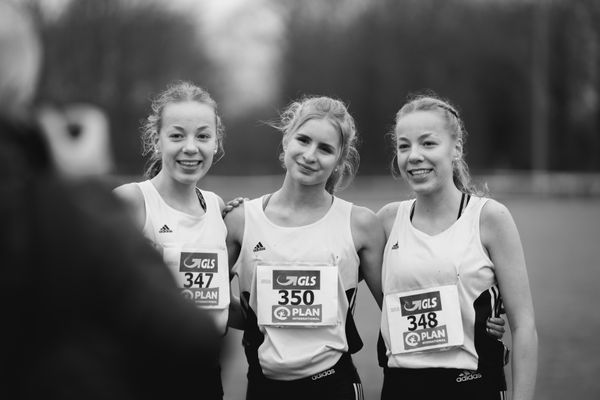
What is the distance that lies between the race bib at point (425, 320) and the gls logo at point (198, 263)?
827mm

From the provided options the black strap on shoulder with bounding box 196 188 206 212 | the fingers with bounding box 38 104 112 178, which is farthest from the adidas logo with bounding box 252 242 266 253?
the fingers with bounding box 38 104 112 178

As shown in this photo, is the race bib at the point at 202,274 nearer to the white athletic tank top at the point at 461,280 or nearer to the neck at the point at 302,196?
the neck at the point at 302,196

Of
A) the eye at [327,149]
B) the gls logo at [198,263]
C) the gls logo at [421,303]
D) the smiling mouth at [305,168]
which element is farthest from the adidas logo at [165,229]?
the gls logo at [421,303]

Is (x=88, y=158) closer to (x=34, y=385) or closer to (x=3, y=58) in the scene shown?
(x=3, y=58)

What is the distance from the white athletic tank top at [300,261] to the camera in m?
3.54

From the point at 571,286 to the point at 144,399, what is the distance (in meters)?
10.8

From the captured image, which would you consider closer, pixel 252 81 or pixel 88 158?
pixel 88 158

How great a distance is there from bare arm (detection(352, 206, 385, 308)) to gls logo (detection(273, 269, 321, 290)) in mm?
277

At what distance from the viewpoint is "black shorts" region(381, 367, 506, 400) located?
3.34 metres

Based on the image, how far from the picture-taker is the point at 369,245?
3771 mm

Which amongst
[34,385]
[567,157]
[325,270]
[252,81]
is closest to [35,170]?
[34,385]

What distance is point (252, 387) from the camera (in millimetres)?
3625

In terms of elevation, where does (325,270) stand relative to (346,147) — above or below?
below

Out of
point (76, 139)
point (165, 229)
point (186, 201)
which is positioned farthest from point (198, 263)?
point (76, 139)
